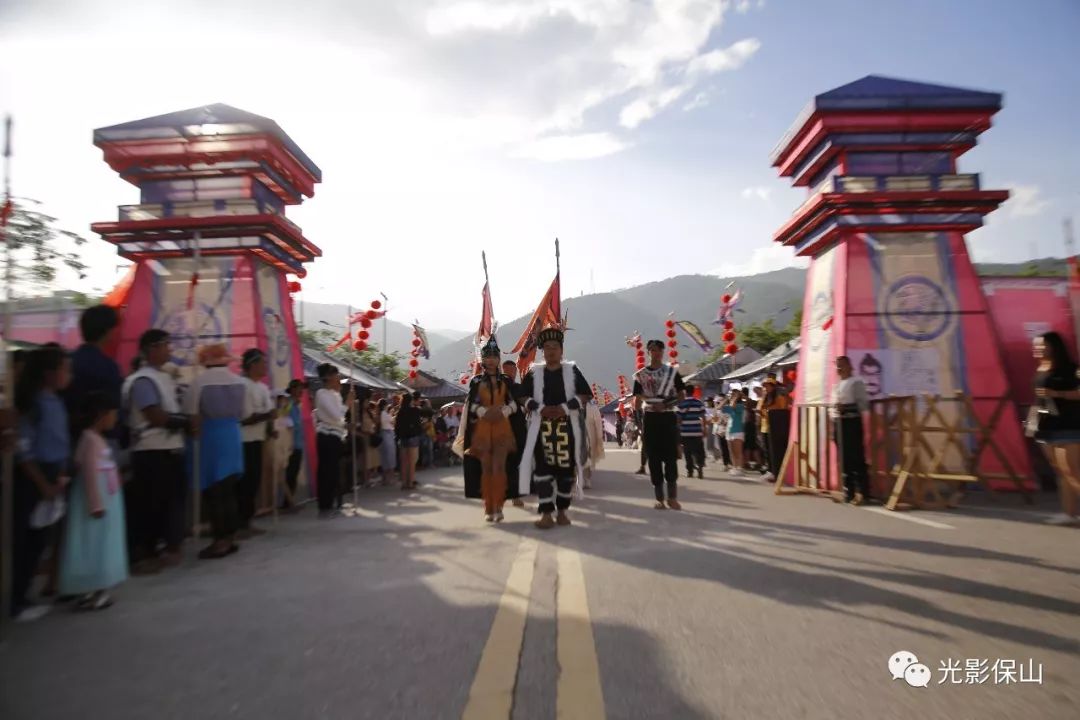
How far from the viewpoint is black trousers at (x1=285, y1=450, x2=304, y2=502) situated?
30.4 feet

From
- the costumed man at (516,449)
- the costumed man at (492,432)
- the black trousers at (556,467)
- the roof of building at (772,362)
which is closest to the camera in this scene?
the black trousers at (556,467)

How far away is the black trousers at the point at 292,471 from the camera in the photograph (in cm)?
927

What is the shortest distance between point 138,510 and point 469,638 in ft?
12.5

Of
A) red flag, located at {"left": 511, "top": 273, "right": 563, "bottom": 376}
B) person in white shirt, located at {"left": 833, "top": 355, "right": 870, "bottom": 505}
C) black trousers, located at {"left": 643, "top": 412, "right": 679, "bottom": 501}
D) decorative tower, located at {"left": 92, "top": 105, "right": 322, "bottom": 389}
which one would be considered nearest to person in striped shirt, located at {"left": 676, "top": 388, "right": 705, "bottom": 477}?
red flag, located at {"left": 511, "top": 273, "right": 563, "bottom": 376}

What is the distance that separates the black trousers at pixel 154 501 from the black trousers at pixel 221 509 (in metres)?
0.27

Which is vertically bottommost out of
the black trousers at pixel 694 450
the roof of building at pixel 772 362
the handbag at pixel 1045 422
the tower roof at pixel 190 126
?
the black trousers at pixel 694 450

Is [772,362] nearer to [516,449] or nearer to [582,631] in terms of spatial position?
[516,449]

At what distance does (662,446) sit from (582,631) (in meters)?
4.61

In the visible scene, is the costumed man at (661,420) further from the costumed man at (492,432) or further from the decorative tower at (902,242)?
the decorative tower at (902,242)

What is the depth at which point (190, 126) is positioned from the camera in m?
10.1

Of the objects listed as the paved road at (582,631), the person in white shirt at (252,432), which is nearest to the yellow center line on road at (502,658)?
the paved road at (582,631)

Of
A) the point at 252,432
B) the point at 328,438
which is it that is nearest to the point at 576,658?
the point at 252,432

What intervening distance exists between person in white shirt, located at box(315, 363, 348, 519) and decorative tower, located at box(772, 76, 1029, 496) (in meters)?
6.55

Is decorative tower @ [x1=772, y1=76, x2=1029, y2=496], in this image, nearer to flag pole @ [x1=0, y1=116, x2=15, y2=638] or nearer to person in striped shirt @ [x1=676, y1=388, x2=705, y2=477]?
person in striped shirt @ [x1=676, y1=388, x2=705, y2=477]
